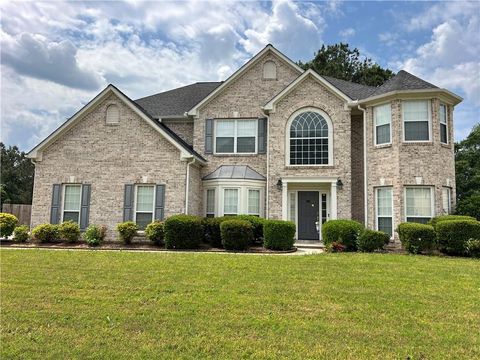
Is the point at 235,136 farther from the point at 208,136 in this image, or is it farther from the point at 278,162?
the point at 278,162

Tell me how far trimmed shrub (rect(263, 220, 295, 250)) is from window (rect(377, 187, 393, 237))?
4.47 m

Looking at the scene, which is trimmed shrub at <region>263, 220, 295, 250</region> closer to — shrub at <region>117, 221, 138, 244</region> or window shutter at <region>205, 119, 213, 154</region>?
shrub at <region>117, 221, 138, 244</region>

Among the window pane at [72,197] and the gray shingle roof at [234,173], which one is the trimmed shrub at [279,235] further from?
the window pane at [72,197]

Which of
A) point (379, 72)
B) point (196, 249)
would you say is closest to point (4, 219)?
point (196, 249)

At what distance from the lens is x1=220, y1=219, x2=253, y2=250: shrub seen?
47.2 feet

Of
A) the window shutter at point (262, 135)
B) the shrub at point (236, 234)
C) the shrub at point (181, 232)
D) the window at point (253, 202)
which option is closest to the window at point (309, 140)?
the window shutter at point (262, 135)

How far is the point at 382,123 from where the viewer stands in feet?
55.2

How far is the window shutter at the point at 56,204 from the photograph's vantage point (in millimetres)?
17453

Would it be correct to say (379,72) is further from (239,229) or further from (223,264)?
(223,264)

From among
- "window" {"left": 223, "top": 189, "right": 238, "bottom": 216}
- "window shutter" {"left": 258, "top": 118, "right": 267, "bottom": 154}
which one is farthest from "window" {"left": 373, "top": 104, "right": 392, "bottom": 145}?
"window" {"left": 223, "top": 189, "right": 238, "bottom": 216}

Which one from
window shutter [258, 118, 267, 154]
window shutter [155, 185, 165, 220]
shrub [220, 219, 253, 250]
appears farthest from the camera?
window shutter [258, 118, 267, 154]

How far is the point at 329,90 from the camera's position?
58.7 feet

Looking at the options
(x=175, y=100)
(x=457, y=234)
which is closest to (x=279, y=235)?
(x=457, y=234)

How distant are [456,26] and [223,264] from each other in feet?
39.2
